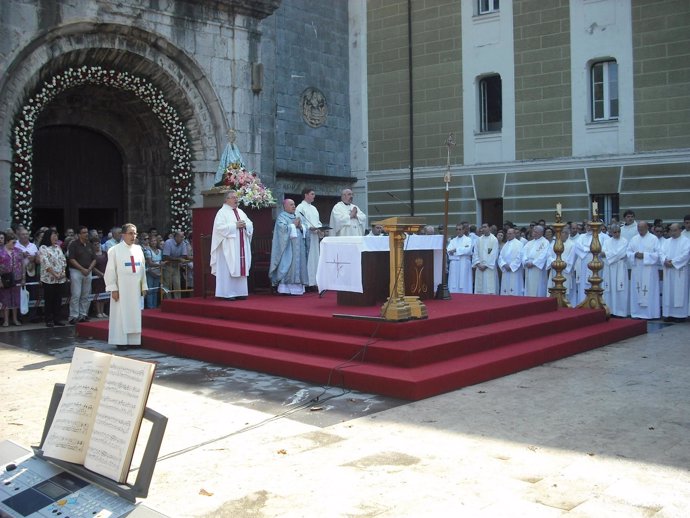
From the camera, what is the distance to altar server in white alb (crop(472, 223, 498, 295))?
52.4 feet

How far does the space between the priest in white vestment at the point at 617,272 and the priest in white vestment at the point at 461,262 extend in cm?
338

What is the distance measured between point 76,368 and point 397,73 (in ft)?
68.2

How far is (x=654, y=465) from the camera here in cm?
498

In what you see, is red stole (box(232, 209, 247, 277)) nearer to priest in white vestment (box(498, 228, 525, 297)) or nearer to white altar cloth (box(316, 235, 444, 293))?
white altar cloth (box(316, 235, 444, 293))

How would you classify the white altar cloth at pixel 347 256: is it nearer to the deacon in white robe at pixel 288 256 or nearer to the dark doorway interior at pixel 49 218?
the deacon in white robe at pixel 288 256

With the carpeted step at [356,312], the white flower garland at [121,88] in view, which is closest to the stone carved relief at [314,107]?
the white flower garland at [121,88]

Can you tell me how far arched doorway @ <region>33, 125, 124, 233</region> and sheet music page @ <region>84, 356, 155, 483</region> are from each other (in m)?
14.4

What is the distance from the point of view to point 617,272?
1397 centimetres

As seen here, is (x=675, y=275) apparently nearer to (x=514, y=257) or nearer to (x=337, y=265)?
(x=514, y=257)

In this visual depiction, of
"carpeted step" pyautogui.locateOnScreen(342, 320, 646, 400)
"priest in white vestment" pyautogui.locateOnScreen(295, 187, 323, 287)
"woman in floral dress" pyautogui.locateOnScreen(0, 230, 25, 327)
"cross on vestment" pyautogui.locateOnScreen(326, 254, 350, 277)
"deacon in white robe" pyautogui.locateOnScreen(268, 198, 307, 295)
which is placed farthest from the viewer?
"priest in white vestment" pyautogui.locateOnScreen(295, 187, 323, 287)

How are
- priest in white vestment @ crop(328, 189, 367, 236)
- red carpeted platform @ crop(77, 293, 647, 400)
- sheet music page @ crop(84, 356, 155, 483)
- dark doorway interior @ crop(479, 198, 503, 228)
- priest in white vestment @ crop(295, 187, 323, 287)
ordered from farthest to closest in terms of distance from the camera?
dark doorway interior @ crop(479, 198, 503, 228) → priest in white vestment @ crop(328, 189, 367, 236) → priest in white vestment @ crop(295, 187, 323, 287) → red carpeted platform @ crop(77, 293, 647, 400) → sheet music page @ crop(84, 356, 155, 483)

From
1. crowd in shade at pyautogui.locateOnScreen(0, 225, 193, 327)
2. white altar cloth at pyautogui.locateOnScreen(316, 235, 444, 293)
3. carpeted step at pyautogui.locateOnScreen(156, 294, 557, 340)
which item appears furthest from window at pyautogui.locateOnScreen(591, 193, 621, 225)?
crowd in shade at pyautogui.locateOnScreen(0, 225, 193, 327)

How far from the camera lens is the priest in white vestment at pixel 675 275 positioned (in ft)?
43.3

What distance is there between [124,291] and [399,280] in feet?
13.2
